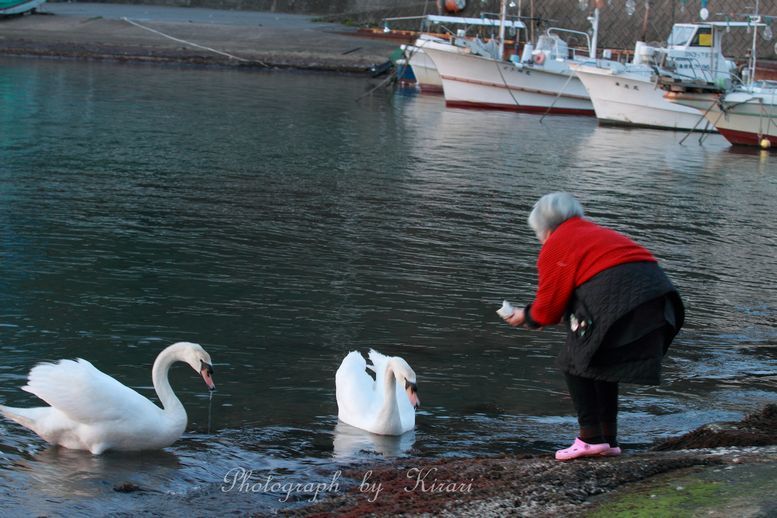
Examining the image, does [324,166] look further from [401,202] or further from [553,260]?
[553,260]

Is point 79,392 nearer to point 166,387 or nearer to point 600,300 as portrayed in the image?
point 166,387

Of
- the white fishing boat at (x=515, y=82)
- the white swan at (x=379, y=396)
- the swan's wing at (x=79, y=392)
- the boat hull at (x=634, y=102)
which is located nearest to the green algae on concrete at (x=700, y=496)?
the white swan at (x=379, y=396)

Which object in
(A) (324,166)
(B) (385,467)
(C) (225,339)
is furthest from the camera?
(A) (324,166)

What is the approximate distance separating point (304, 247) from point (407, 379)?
672 cm

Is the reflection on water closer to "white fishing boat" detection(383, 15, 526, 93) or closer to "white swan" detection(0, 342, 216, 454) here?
"white swan" detection(0, 342, 216, 454)

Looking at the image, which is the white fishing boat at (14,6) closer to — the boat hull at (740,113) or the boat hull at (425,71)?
the boat hull at (425,71)

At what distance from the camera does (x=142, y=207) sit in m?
16.0

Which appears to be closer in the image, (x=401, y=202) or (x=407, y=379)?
(x=407, y=379)

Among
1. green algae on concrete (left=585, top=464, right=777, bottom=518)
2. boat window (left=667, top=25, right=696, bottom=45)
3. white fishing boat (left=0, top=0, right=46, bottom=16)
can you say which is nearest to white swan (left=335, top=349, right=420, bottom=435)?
green algae on concrete (left=585, top=464, right=777, bottom=518)

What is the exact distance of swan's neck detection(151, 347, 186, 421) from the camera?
731cm

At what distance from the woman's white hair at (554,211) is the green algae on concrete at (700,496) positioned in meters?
1.52

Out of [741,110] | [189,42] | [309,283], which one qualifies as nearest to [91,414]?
[309,283]

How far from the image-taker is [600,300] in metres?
5.77

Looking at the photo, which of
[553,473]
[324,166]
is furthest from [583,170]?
[553,473]
